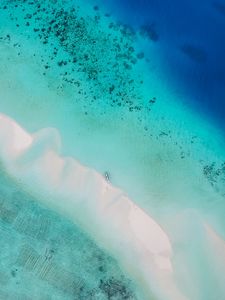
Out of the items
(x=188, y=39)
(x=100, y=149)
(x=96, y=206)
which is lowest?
(x=96, y=206)

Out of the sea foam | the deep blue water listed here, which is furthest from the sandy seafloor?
the deep blue water

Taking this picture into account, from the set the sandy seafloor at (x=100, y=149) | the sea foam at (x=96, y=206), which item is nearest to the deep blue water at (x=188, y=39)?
the sandy seafloor at (x=100, y=149)

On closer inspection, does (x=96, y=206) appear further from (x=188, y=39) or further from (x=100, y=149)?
(x=188, y=39)

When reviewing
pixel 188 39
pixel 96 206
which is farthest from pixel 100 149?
pixel 188 39

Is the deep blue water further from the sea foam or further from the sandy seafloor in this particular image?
the sea foam

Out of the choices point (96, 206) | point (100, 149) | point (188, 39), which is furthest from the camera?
point (188, 39)

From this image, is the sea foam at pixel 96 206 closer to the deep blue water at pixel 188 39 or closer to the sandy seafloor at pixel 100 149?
the sandy seafloor at pixel 100 149
